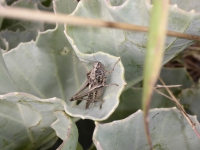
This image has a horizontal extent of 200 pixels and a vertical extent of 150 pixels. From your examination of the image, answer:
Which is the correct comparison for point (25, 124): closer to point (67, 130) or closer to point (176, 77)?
point (67, 130)

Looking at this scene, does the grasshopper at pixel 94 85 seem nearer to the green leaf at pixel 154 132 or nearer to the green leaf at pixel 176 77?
the green leaf at pixel 154 132

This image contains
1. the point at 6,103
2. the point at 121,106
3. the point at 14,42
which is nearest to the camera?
the point at 6,103

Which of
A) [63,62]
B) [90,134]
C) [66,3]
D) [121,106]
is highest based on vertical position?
[66,3]

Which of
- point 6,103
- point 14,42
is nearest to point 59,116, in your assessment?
point 6,103

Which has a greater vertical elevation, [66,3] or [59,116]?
[66,3]

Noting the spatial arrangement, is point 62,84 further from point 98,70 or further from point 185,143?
point 185,143

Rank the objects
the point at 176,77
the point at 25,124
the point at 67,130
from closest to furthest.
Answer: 1. the point at 67,130
2. the point at 25,124
3. the point at 176,77

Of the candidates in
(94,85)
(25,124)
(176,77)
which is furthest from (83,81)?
(176,77)

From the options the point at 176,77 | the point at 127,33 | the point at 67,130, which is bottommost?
the point at 176,77
